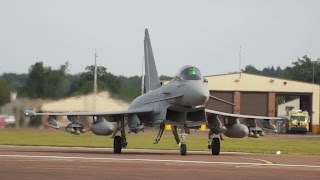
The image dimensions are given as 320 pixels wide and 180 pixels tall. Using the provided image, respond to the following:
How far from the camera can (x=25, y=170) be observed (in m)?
15.4

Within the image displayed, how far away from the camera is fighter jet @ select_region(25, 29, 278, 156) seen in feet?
81.9

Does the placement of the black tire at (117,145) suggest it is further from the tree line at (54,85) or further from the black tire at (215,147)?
the tree line at (54,85)

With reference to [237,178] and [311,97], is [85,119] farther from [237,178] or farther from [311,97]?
[311,97]

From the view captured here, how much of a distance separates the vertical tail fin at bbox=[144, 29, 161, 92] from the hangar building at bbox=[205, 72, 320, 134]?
46.8m

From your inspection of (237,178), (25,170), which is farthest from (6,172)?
(237,178)

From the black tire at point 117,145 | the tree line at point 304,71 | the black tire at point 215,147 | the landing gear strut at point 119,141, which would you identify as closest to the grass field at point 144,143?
the black tire at point 215,147

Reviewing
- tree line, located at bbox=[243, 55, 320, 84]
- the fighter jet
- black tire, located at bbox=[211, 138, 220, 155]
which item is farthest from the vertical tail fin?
tree line, located at bbox=[243, 55, 320, 84]

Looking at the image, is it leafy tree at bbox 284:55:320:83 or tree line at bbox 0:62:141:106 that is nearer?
tree line at bbox 0:62:141:106

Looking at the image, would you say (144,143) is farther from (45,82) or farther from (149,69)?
(149,69)

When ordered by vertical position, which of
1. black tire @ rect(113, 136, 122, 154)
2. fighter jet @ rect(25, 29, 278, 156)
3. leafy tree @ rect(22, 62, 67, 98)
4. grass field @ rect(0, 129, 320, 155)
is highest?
leafy tree @ rect(22, 62, 67, 98)

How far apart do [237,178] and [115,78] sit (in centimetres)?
2819

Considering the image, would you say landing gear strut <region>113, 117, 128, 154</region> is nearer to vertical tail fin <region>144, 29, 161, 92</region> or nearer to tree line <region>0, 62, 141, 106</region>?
vertical tail fin <region>144, 29, 161, 92</region>

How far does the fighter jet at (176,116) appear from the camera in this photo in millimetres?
24953

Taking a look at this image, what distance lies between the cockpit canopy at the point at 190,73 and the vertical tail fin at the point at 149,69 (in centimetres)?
433
